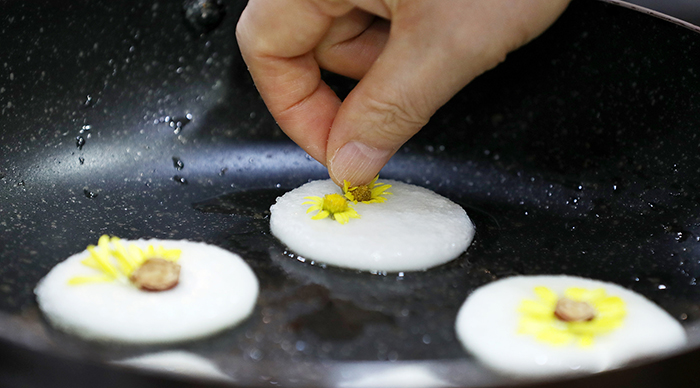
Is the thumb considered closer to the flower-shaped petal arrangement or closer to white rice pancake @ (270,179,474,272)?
white rice pancake @ (270,179,474,272)

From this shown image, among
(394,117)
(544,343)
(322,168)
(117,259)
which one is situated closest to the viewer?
(544,343)

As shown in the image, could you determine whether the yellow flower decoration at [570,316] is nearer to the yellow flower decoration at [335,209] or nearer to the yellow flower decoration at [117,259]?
the yellow flower decoration at [335,209]

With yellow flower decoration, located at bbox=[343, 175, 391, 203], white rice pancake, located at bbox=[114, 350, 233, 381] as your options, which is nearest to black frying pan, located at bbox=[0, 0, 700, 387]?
white rice pancake, located at bbox=[114, 350, 233, 381]

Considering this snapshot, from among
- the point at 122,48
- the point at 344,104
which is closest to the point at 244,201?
the point at 344,104

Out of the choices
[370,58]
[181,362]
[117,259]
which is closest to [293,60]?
[370,58]

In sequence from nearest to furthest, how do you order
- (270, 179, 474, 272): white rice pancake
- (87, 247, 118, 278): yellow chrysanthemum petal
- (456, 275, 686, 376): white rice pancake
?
1. (456, 275, 686, 376): white rice pancake
2. (87, 247, 118, 278): yellow chrysanthemum petal
3. (270, 179, 474, 272): white rice pancake

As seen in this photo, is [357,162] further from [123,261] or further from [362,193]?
[123,261]

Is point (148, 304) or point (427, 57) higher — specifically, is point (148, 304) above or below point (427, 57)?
below
